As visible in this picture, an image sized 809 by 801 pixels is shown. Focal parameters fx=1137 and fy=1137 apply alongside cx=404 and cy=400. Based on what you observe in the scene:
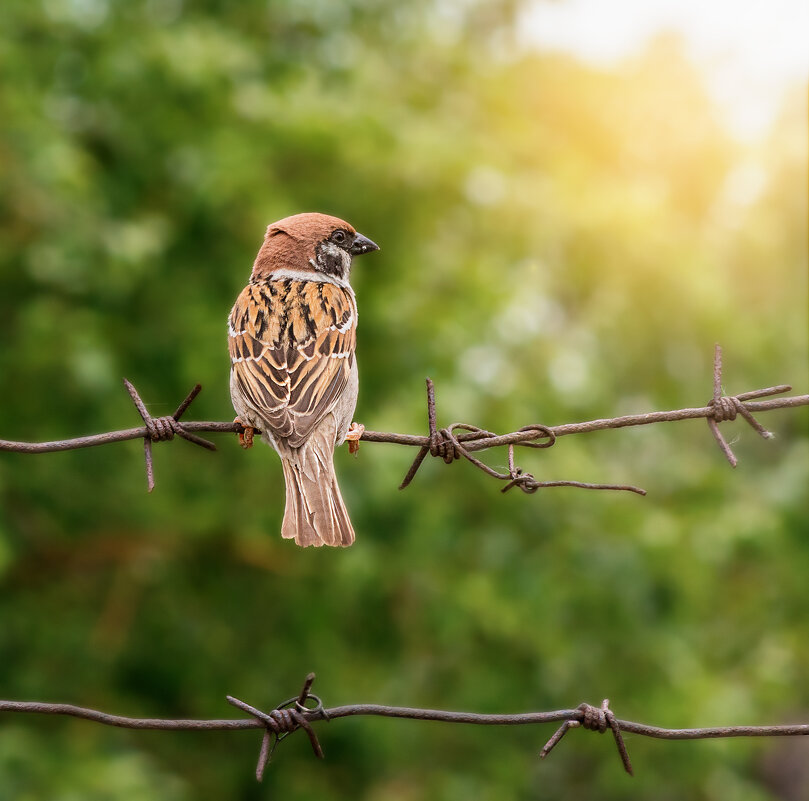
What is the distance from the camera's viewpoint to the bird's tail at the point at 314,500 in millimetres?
3139

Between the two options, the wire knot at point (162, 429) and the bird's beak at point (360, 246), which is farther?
the bird's beak at point (360, 246)

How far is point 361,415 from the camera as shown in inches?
289

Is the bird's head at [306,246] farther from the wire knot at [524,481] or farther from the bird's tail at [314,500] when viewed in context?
the wire knot at [524,481]

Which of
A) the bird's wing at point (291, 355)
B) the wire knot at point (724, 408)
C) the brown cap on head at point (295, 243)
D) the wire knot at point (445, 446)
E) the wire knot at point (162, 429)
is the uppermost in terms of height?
the brown cap on head at point (295, 243)

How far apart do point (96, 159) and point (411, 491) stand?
3300mm

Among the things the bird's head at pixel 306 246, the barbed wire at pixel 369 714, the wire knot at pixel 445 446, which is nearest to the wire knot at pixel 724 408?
the wire knot at pixel 445 446

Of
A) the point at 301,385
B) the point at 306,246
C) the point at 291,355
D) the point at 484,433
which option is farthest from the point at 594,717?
the point at 306,246

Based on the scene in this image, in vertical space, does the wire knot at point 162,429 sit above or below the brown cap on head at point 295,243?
below

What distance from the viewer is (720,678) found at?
28.8ft

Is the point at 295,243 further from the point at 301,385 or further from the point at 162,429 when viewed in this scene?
the point at 162,429

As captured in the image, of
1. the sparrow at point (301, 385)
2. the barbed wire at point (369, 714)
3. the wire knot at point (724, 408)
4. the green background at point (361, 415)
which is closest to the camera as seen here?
the barbed wire at point (369, 714)

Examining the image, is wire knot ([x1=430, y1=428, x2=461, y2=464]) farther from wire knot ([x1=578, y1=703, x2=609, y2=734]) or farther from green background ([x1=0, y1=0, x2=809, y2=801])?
green background ([x1=0, y1=0, x2=809, y2=801])

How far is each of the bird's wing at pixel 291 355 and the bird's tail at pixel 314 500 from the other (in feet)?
0.22

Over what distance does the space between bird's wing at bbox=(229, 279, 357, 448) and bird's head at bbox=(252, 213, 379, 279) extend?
1.35 feet
